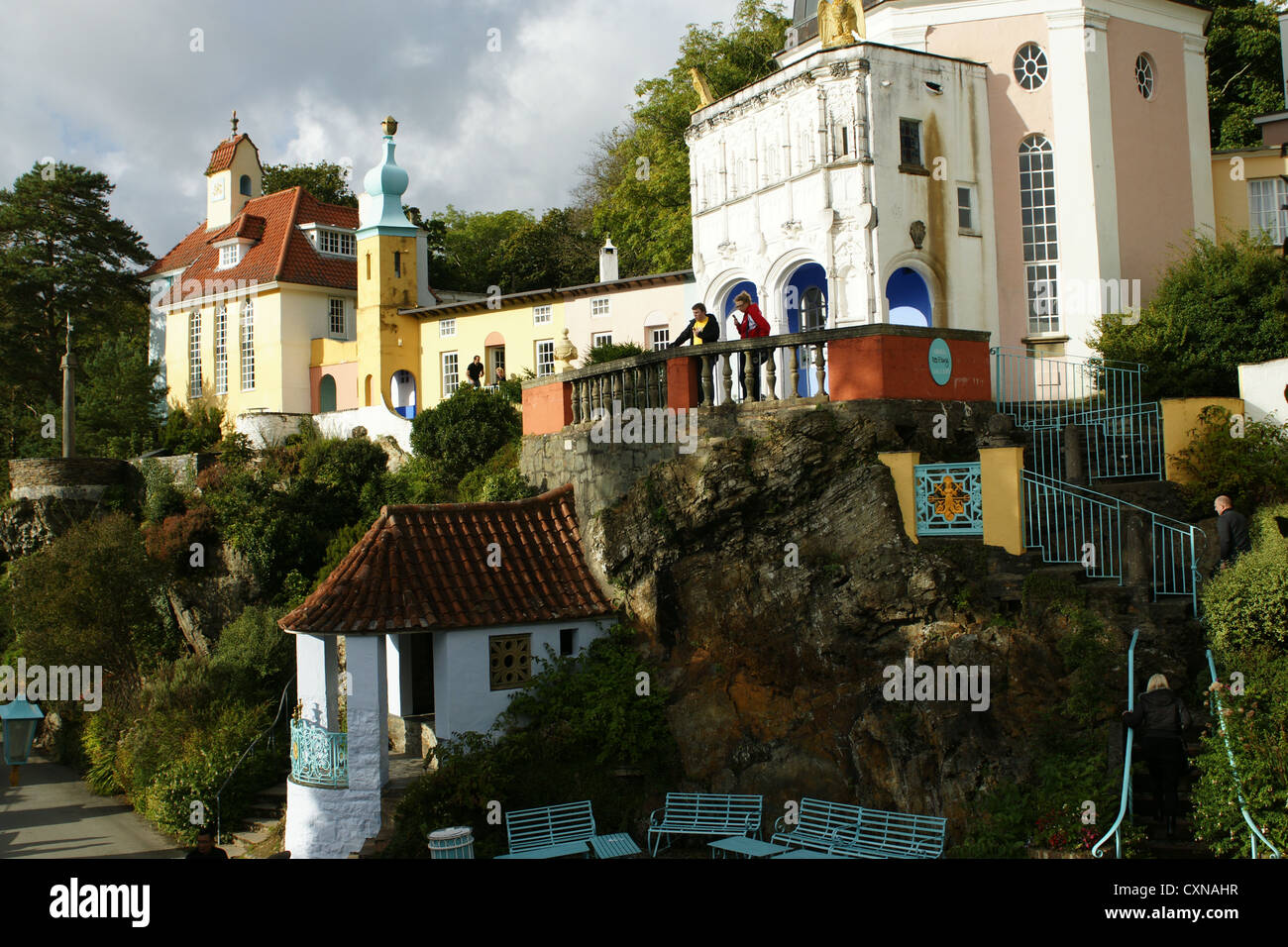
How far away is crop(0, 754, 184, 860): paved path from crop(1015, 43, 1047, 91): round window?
20549 mm

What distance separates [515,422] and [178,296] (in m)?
22.4

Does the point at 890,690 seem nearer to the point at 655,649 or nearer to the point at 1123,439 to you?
the point at 655,649

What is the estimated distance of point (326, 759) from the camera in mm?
13914

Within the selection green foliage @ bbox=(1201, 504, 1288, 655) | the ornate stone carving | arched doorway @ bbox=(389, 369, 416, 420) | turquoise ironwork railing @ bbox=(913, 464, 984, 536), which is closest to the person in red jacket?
turquoise ironwork railing @ bbox=(913, 464, 984, 536)

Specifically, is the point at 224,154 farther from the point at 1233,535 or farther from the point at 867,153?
the point at 1233,535

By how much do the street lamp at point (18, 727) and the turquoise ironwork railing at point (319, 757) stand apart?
9.90m

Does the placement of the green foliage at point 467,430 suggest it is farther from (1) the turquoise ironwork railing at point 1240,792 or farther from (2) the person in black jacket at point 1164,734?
(1) the turquoise ironwork railing at point 1240,792

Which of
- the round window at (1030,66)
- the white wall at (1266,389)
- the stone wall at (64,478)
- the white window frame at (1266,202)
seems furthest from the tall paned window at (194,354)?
the white wall at (1266,389)

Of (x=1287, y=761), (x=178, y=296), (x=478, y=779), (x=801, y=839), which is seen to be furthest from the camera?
(x=178, y=296)

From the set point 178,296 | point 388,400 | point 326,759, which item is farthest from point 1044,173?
point 178,296

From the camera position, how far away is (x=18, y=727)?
71.6ft

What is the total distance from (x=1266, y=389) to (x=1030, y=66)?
34.7ft

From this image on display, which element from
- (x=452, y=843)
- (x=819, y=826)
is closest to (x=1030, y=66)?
(x=819, y=826)

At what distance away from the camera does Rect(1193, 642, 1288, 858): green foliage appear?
920 centimetres
